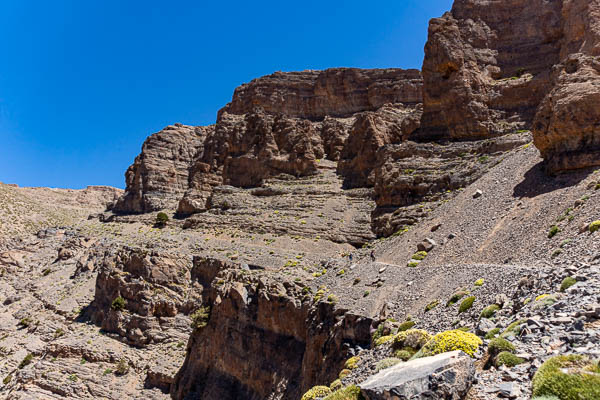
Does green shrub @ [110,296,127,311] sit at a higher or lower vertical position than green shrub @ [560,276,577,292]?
lower

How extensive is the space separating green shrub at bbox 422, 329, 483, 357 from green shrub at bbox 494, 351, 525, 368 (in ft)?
3.65

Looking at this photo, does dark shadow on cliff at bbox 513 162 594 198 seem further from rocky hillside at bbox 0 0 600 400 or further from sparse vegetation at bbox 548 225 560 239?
sparse vegetation at bbox 548 225 560 239

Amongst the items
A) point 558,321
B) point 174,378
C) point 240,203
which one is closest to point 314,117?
point 240,203

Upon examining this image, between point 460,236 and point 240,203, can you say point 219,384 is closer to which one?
point 460,236

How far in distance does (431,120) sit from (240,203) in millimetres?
31612

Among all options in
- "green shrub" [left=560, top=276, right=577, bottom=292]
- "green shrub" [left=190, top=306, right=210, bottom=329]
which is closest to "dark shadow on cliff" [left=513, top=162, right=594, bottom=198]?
"green shrub" [left=560, top=276, right=577, bottom=292]

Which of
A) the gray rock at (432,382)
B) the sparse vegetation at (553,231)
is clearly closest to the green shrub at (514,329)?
the gray rock at (432,382)

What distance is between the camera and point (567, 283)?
1132cm

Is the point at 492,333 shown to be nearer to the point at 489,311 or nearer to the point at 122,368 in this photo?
the point at 489,311

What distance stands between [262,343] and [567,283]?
24.7 m

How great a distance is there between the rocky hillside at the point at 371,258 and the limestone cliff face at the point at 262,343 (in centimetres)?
16

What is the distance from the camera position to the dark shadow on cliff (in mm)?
25892

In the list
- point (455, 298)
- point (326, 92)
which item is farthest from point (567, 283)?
point (326, 92)

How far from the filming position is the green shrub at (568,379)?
6.64 m
